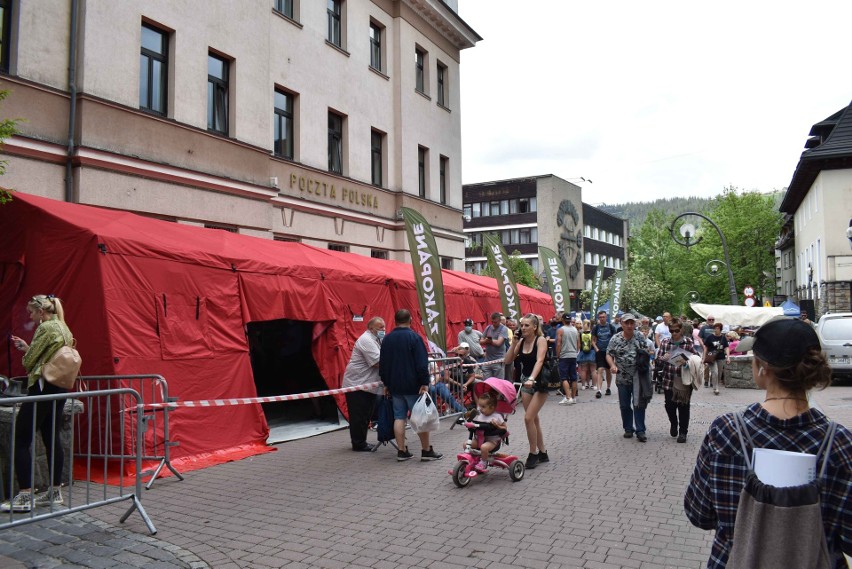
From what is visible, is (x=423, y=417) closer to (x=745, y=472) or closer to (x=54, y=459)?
(x=54, y=459)

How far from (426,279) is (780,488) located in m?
10.0

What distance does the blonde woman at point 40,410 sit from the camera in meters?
5.93

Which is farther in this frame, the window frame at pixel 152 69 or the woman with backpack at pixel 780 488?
the window frame at pixel 152 69

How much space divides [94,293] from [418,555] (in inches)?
210

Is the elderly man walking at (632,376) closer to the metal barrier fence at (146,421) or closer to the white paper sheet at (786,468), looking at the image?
the metal barrier fence at (146,421)

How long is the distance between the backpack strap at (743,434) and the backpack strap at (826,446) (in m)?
0.21

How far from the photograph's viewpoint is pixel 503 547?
5.18 metres

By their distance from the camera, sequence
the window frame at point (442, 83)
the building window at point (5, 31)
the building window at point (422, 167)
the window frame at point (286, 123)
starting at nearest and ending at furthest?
the building window at point (5, 31)
the window frame at point (286, 123)
the building window at point (422, 167)
the window frame at point (442, 83)

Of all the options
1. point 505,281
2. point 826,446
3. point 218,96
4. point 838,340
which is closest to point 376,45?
point 218,96

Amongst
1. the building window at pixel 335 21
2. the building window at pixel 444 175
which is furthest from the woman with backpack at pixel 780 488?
the building window at pixel 444 175

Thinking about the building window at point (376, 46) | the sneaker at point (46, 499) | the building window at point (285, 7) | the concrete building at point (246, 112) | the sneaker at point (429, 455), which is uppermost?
the building window at point (376, 46)

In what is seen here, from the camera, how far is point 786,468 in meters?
2.27

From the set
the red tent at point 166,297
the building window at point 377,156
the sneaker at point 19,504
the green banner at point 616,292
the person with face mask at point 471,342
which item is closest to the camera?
the sneaker at point 19,504

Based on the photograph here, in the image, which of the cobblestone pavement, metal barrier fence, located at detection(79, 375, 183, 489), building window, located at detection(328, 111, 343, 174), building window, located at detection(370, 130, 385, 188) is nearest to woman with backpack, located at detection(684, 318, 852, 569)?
the cobblestone pavement
